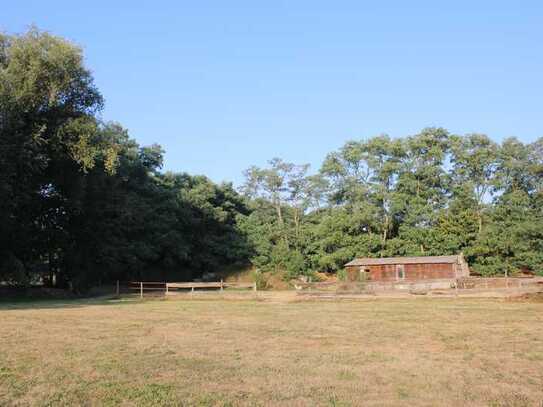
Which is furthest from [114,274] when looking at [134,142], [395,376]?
[395,376]

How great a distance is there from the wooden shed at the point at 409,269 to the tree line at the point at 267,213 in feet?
18.4

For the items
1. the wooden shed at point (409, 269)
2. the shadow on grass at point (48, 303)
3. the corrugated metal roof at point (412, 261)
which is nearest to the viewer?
the shadow on grass at point (48, 303)

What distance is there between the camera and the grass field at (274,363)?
7188mm

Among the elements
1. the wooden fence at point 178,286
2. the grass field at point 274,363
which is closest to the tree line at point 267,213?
the wooden fence at point 178,286

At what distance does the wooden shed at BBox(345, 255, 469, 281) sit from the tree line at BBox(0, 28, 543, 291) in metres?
5.61

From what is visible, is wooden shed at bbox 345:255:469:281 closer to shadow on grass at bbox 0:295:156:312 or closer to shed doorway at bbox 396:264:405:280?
shed doorway at bbox 396:264:405:280

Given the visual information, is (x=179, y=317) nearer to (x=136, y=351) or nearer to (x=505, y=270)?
(x=136, y=351)

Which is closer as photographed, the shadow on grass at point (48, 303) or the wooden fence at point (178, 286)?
the shadow on grass at point (48, 303)

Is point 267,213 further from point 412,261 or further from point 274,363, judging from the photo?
point 274,363

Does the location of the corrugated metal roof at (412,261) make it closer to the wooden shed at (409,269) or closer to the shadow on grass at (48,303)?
the wooden shed at (409,269)

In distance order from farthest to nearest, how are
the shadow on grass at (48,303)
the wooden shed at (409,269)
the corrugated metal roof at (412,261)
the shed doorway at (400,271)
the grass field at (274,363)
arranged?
1. the shed doorway at (400,271)
2. the corrugated metal roof at (412,261)
3. the wooden shed at (409,269)
4. the shadow on grass at (48,303)
5. the grass field at (274,363)

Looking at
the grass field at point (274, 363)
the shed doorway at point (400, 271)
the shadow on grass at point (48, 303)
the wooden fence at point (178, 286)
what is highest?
the shed doorway at point (400, 271)

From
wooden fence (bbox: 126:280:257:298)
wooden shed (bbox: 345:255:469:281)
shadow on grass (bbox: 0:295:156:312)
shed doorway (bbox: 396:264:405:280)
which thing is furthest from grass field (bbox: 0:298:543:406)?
shed doorway (bbox: 396:264:405:280)

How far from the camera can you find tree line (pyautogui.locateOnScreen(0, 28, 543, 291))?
33906mm
